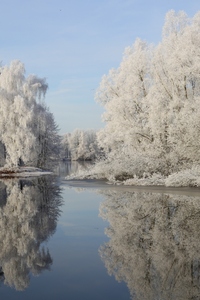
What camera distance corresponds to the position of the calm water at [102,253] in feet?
18.9

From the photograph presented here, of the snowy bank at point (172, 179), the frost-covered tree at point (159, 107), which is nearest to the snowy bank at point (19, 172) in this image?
the frost-covered tree at point (159, 107)

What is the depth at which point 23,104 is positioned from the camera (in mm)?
39688

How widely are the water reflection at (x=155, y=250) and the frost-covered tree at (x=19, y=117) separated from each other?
1070 inches

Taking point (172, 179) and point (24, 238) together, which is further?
point (172, 179)

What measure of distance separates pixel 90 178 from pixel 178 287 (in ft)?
79.5

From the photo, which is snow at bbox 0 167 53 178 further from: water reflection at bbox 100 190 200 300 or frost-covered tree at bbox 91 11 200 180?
water reflection at bbox 100 190 200 300

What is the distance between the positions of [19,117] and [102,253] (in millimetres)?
33825

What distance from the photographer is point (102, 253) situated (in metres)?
7.85

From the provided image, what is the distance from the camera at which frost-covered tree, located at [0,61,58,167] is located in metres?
38.9

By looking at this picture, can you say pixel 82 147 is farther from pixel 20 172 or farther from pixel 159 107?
pixel 159 107

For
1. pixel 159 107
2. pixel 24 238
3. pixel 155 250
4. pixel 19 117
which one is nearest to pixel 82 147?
pixel 19 117

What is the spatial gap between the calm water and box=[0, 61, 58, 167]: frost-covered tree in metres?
25.9

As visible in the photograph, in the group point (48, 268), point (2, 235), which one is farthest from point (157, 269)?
point (2, 235)

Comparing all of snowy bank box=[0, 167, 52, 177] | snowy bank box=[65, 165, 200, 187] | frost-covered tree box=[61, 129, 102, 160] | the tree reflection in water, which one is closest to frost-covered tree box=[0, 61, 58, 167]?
snowy bank box=[0, 167, 52, 177]
